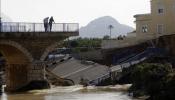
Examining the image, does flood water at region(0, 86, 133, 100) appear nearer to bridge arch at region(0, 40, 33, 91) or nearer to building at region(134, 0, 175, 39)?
bridge arch at region(0, 40, 33, 91)

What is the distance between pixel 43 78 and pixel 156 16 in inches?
677

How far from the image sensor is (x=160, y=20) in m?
56.8

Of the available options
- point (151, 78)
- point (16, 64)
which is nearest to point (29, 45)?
point (16, 64)

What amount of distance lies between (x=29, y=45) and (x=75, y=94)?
7346 mm

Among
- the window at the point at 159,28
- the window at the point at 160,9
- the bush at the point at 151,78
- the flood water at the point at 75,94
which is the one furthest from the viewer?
the window at the point at 159,28

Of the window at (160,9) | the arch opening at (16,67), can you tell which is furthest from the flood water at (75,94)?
the window at (160,9)

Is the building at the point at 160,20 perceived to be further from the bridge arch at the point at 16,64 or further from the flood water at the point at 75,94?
the bridge arch at the point at 16,64

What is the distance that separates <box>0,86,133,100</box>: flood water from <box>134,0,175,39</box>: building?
15.1m

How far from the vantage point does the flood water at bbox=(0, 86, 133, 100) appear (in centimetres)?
3712


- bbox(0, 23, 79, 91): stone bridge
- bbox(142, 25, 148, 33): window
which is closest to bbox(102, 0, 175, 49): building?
bbox(142, 25, 148, 33): window

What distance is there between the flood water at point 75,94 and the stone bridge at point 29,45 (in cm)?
240

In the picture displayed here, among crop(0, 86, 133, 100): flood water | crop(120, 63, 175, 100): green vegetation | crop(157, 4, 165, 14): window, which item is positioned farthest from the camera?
crop(157, 4, 165, 14): window

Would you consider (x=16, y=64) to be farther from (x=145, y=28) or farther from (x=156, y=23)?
(x=145, y=28)

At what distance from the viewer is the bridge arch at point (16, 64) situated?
4509 centimetres
